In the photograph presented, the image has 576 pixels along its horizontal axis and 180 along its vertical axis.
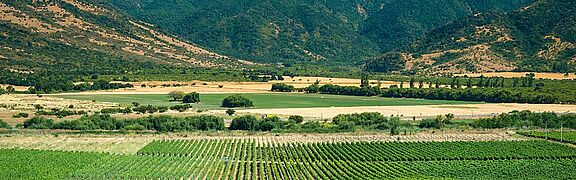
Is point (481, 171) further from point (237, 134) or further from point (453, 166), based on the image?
point (237, 134)

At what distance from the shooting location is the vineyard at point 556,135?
85.2 metres

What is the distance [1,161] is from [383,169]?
2767cm

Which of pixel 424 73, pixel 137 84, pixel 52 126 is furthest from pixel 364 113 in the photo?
pixel 424 73

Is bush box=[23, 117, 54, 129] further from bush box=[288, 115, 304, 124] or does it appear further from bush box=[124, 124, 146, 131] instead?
bush box=[288, 115, 304, 124]

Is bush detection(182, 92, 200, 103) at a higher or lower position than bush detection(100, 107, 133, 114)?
higher

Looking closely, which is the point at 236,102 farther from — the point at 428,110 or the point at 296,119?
the point at 428,110

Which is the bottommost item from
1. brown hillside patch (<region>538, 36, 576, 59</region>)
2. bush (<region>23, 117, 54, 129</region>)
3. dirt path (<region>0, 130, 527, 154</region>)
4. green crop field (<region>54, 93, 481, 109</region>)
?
dirt path (<region>0, 130, 527, 154</region>)

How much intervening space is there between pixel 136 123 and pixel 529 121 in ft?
141

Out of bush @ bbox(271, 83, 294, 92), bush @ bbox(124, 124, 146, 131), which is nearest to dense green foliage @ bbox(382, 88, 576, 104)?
bush @ bbox(271, 83, 294, 92)

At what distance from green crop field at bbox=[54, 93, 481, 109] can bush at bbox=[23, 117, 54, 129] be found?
25.5 metres

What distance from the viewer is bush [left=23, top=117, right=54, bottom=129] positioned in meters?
91.8

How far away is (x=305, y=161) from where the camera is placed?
227 feet

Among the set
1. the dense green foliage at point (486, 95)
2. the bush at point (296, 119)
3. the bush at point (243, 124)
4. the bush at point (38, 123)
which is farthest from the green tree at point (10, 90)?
the dense green foliage at point (486, 95)

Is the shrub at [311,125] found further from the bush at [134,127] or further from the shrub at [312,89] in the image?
the shrub at [312,89]
